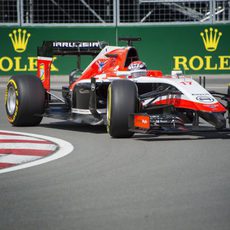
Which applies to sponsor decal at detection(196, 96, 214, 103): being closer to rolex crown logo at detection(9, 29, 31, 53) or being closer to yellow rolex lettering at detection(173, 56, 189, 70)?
yellow rolex lettering at detection(173, 56, 189, 70)

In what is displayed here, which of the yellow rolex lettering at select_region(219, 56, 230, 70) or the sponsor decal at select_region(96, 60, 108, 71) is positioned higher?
the sponsor decal at select_region(96, 60, 108, 71)

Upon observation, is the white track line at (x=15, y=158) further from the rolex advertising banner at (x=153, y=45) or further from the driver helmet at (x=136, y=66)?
the rolex advertising banner at (x=153, y=45)

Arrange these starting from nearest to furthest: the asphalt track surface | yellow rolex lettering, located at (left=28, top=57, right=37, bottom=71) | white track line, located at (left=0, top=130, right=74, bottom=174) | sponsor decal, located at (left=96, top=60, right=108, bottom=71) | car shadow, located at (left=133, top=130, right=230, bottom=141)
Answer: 1. the asphalt track surface
2. white track line, located at (left=0, top=130, right=74, bottom=174)
3. car shadow, located at (left=133, top=130, right=230, bottom=141)
4. sponsor decal, located at (left=96, top=60, right=108, bottom=71)
5. yellow rolex lettering, located at (left=28, top=57, right=37, bottom=71)

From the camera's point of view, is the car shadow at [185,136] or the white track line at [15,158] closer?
the white track line at [15,158]

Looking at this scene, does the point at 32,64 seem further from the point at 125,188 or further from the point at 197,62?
the point at 125,188

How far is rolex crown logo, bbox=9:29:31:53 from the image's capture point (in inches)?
957

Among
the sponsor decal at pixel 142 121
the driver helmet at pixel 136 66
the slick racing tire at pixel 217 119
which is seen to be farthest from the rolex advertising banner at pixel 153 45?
the sponsor decal at pixel 142 121

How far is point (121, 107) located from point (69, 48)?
123 inches

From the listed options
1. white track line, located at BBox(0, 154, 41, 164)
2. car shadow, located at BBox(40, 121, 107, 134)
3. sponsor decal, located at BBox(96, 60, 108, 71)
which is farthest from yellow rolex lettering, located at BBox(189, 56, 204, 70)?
white track line, located at BBox(0, 154, 41, 164)

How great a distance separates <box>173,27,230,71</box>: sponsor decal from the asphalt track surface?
14.2 metres

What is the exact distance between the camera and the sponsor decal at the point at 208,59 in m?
24.4

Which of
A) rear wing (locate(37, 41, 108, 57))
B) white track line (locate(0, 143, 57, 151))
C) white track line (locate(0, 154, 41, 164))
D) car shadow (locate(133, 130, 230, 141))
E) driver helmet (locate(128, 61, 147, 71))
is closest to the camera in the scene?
white track line (locate(0, 154, 41, 164))

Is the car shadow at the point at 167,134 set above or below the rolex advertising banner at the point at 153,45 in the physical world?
below

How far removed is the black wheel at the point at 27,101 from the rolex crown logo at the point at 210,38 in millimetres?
12776
